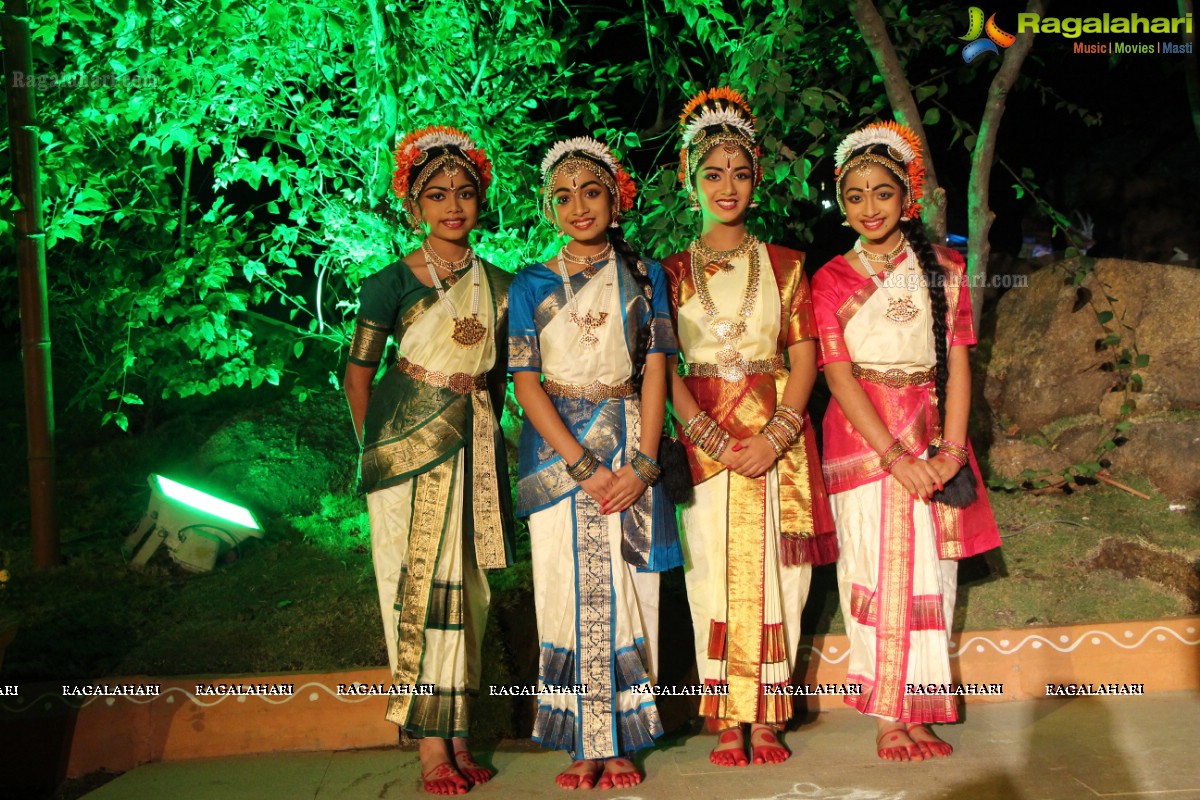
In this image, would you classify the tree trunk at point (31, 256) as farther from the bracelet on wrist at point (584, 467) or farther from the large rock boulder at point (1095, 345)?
the large rock boulder at point (1095, 345)

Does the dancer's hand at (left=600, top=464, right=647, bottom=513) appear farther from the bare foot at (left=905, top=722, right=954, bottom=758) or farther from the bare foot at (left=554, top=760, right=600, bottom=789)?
the bare foot at (left=905, top=722, right=954, bottom=758)

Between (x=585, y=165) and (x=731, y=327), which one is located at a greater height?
(x=585, y=165)

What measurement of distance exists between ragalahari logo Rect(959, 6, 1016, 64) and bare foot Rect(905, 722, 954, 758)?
362 centimetres

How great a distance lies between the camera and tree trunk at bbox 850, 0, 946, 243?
17.0ft

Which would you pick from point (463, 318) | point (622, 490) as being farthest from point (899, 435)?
point (463, 318)

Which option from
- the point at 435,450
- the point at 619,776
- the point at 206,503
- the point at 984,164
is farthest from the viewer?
the point at 984,164

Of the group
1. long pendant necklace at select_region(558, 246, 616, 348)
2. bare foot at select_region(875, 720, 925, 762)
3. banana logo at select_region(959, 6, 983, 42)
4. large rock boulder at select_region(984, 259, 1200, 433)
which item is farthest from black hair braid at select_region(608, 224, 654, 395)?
large rock boulder at select_region(984, 259, 1200, 433)

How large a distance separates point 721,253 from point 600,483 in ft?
3.13

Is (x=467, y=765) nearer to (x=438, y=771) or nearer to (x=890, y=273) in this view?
(x=438, y=771)

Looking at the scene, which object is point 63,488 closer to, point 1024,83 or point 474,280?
point 474,280

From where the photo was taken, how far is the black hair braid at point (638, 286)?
376 centimetres

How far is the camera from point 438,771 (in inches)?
144

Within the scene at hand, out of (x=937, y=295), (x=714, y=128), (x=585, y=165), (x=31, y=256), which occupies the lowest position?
(x=937, y=295)

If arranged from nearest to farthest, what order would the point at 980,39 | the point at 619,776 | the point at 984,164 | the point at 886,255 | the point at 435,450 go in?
the point at 619,776 → the point at 435,450 → the point at 886,255 → the point at 984,164 → the point at 980,39
